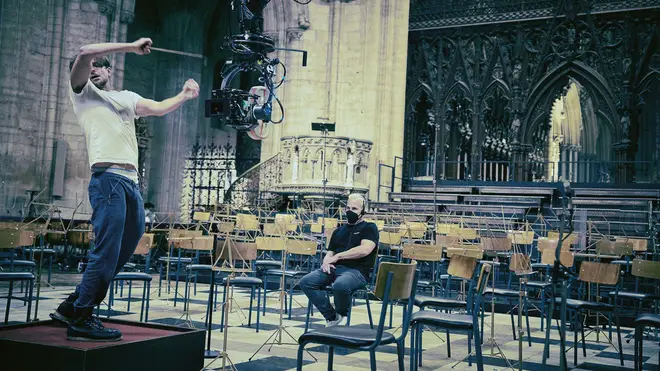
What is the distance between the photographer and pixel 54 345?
152 inches

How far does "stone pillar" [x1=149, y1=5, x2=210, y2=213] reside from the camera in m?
24.4

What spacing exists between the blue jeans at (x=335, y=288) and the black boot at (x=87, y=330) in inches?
105

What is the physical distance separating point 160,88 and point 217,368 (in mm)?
21348

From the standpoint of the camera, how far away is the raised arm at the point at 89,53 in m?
3.96

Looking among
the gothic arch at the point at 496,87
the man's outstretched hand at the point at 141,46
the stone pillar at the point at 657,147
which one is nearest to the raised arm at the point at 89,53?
the man's outstretched hand at the point at 141,46

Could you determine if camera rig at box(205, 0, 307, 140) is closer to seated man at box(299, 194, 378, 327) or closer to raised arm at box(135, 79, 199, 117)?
seated man at box(299, 194, 378, 327)

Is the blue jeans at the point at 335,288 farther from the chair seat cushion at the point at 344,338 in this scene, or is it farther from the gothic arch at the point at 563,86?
the gothic arch at the point at 563,86

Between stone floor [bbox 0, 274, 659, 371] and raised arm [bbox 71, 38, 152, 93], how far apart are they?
206cm

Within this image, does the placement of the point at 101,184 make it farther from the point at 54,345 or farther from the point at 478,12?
the point at 478,12

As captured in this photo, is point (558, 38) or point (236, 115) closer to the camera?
point (236, 115)

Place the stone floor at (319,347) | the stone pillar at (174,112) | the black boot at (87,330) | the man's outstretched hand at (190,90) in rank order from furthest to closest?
the stone pillar at (174,112) < the stone floor at (319,347) < the man's outstretched hand at (190,90) < the black boot at (87,330)

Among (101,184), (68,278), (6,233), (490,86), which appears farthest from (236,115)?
(490,86)

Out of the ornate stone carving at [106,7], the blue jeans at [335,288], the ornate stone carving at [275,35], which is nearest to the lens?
the blue jeans at [335,288]

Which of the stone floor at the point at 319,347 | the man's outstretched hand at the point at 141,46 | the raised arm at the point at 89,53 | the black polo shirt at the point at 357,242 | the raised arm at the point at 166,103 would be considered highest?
the man's outstretched hand at the point at 141,46
